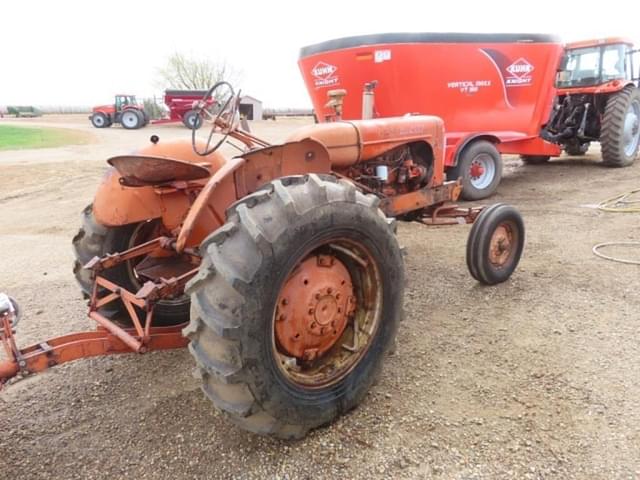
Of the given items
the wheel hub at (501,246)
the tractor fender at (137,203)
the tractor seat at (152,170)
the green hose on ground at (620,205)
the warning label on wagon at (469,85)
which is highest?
the warning label on wagon at (469,85)

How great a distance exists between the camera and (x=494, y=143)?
7.39 metres

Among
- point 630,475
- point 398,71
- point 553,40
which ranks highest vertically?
point 553,40

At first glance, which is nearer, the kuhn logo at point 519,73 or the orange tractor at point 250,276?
the orange tractor at point 250,276

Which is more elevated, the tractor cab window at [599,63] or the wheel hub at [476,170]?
the tractor cab window at [599,63]

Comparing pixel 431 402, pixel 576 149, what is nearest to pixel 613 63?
pixel 576 149

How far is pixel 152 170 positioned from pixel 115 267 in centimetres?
79

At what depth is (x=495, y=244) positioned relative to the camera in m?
3.68

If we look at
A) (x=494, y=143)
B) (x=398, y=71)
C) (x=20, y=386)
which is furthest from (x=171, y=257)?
(x=494, y=143)

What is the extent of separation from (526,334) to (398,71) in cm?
460

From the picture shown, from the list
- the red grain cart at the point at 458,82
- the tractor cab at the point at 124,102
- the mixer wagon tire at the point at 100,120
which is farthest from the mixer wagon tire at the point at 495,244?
A: the mixer wagon tire at the point at 100,120

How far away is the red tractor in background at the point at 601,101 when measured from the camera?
8422 mm

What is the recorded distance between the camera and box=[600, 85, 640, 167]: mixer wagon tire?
828cm

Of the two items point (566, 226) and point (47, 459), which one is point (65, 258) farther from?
point (566, 226)

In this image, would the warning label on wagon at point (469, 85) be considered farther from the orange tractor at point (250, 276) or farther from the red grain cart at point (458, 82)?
the orange tractor at point (250, 276)
